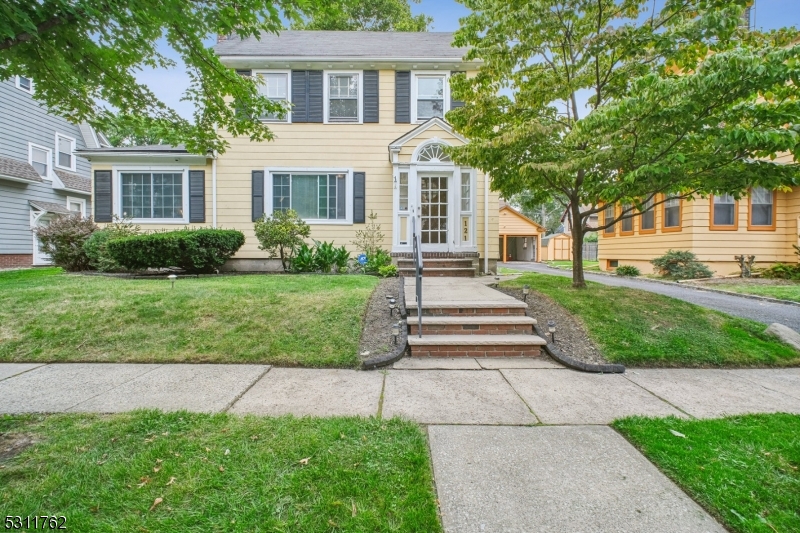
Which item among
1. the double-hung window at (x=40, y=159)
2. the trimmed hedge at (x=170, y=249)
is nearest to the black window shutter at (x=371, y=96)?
the trimmed hedge at (x=170, y=249)

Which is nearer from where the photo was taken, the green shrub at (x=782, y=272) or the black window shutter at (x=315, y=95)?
the black window shutter at (x=315, y=95)

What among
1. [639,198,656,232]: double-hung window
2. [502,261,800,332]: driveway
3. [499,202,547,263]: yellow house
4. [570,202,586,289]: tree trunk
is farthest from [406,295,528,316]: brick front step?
[499,202,547,263]: yellow house

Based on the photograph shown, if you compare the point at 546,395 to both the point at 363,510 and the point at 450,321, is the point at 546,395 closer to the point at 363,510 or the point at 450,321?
the point at 450,321

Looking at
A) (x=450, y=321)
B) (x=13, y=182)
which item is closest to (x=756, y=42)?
(x=450, y=321)

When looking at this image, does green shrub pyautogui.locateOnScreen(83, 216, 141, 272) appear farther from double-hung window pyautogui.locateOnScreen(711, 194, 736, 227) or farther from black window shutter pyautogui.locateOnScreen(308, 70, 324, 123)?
double-hung window pyautogui.locateOnScreen(711, 194, 736, 227)

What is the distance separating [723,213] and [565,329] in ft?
35.5

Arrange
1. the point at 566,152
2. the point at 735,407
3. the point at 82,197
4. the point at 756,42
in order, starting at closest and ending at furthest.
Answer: the point at 735,407 → the point at 756,42 → the point at 566,152 → the point at 82,197

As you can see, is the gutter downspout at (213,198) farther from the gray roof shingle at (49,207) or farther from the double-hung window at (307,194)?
the gray roof shingle at (49,207)

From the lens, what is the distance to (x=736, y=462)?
2055mm

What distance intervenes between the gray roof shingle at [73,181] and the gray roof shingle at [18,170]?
123 cm

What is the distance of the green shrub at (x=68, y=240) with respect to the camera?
8.98 m

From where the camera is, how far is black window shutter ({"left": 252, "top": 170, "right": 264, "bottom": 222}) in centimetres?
959

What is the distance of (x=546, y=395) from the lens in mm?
3100

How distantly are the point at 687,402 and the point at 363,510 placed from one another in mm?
2905
